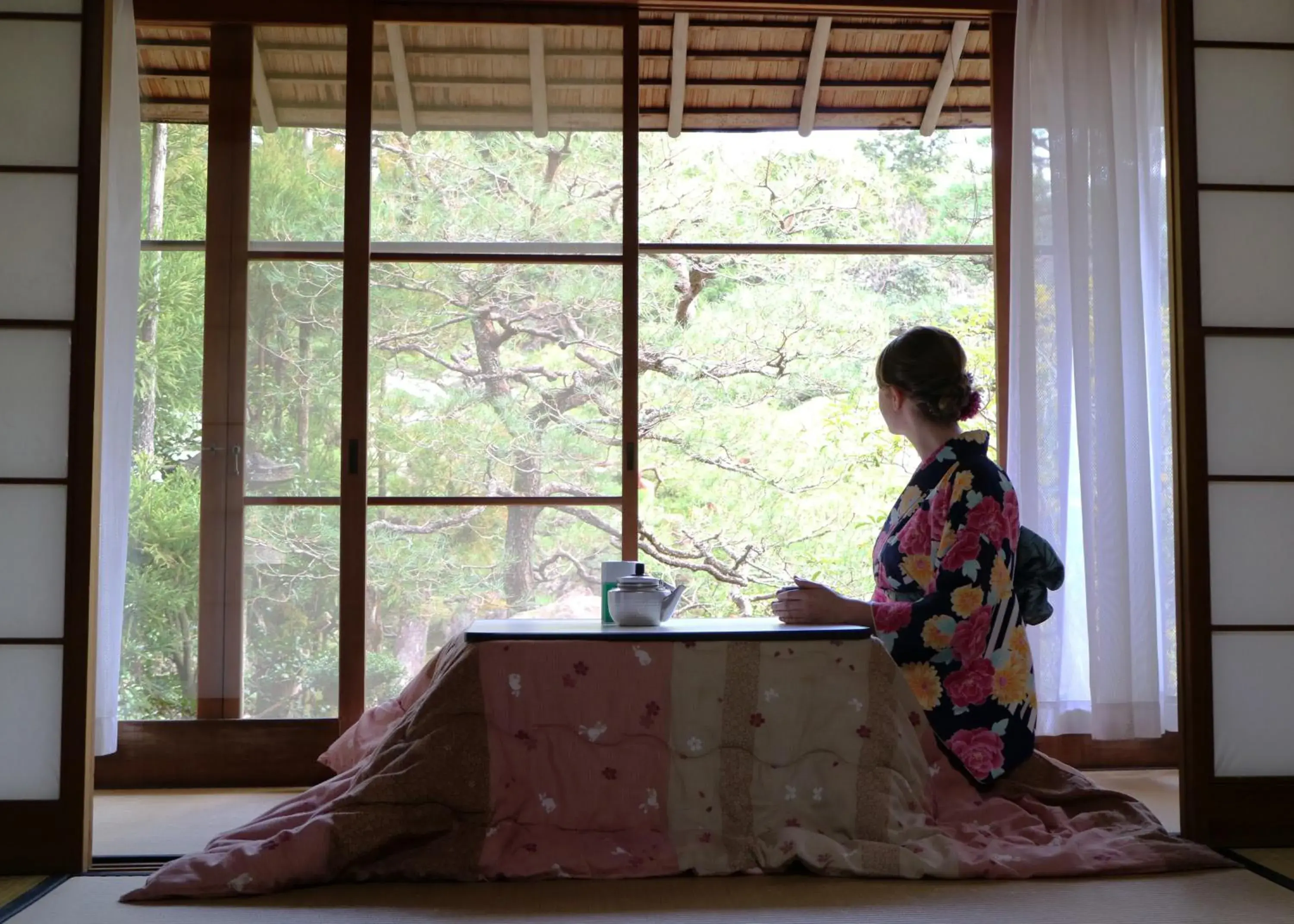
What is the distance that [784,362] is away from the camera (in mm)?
8188

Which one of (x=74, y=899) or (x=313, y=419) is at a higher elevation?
Answer: (x=313, y=419)

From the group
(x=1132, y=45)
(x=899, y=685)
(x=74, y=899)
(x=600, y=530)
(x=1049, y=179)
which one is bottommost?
(x=74, y=899)

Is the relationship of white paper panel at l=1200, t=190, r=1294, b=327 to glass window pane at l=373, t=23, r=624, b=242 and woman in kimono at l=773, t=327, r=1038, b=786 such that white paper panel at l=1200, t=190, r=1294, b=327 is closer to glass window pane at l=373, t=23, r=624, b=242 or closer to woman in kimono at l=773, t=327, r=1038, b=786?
woman in kimono at l=773, t=327, r=1038, b=786

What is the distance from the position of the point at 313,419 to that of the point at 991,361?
5.89 metres

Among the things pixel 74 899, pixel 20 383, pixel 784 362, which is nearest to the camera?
pixel 74 899

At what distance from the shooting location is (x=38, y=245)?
261 centimetres

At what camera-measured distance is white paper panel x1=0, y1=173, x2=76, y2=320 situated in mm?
2600

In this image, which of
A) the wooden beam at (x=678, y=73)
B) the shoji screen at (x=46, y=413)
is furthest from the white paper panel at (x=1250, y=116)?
the shoji screen at (x=46, y=413)

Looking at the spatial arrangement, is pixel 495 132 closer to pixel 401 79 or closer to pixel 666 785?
pixel 401 79

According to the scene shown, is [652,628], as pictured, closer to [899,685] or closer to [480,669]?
[480,669]

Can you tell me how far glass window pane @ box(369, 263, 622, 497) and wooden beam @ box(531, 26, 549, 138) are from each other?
0.45m

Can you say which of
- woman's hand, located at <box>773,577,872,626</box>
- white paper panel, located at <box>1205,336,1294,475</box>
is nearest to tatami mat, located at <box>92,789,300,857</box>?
woman's hand, located at <box>773,577,872,626</box>

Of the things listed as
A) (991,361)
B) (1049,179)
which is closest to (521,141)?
(1049,179)

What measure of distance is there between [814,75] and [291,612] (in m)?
3.07
